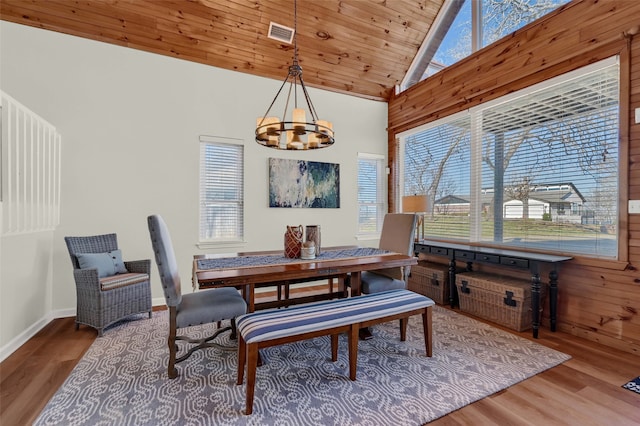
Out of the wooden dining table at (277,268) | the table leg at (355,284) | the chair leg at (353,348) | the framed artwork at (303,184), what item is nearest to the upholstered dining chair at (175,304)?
the wooden dining table at (277,268)

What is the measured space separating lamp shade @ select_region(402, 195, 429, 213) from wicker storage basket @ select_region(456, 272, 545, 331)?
3.00ft

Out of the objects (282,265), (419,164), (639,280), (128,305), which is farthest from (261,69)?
(639,280)

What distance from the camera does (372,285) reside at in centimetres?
280

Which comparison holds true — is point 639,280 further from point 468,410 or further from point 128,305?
point 128,305

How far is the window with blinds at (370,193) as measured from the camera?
16.6 ft

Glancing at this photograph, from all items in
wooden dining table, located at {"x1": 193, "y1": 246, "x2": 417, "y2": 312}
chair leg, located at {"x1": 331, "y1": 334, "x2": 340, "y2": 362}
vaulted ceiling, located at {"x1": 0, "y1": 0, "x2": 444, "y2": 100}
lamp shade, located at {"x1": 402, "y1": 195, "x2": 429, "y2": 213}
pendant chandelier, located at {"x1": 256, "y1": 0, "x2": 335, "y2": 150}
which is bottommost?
chair leg, located at {"x1": 331, "y1": 334, "x2": 340, "y2": 362}

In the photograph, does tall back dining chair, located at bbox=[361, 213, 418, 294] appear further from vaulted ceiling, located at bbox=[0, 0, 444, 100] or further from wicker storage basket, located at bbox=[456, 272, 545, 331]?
vaulted ceiling, located at bbox=[0, 0, 444, 100]

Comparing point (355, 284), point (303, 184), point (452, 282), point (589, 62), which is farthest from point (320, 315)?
point (589, 62)

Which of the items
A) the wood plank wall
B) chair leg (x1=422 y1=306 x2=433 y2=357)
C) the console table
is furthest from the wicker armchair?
the wood plank wall

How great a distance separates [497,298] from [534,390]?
3.97 ft

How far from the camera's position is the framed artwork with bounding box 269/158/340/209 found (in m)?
4.29

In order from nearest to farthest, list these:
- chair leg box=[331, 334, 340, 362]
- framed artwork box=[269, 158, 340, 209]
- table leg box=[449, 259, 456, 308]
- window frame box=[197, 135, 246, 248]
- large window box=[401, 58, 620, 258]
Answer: chair leg box=[331, 334, 340, 362] < large window box=[401, 58, 620, 258] < table leg box=[449, 259, 456, 308] < window frame box=[197, 135, 246, 248] < framed artwork box=[269, 158, 340, 209]

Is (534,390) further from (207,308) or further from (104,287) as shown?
(104,287)

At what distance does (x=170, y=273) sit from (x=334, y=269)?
117cm
